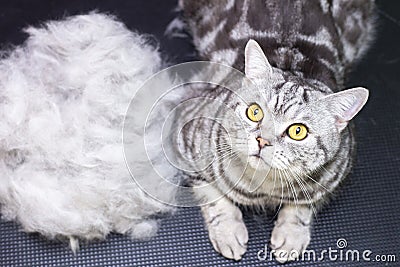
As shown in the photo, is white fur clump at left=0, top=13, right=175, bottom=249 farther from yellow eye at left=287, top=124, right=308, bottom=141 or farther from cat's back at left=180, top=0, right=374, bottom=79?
yellow eye at left=287, top=124, right=308, bottom=141

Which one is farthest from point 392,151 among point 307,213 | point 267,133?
point 267,133

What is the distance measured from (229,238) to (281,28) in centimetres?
55

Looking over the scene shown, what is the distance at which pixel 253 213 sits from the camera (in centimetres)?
160

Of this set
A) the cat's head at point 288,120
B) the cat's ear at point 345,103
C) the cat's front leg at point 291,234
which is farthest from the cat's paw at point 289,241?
the cat's ear at point 345,103

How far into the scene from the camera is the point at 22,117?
5.07 feet

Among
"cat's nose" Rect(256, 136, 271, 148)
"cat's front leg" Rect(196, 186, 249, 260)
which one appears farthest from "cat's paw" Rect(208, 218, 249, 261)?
"cat's nose" Rect(256, 136, 271, 148)

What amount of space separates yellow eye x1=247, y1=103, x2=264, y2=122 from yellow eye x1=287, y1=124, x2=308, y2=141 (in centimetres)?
7

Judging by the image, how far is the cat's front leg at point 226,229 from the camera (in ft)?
5.01

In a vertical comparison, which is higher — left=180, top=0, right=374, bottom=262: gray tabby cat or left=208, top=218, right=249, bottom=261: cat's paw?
left=180, top=0, right=374, bottom=262: gray tabby cat

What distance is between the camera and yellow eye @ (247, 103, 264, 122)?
1.36m

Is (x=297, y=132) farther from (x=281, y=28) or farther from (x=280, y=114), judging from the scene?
(x=281, y=28)

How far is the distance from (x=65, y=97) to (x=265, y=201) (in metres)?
0.60

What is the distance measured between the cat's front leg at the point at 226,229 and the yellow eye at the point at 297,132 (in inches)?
11.5

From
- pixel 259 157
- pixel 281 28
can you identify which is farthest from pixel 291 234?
pixel 281 28
